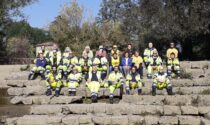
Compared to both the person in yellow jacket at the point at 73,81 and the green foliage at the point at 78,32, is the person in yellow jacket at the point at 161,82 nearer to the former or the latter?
the person in yellow jacket at the point at 73,81

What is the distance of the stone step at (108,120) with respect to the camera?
15.0 meters

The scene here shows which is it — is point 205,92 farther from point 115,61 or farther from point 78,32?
point 78,32

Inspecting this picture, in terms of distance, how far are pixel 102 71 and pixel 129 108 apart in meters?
3.98

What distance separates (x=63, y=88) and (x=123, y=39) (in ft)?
85.7

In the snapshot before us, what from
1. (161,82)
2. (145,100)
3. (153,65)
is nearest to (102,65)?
(153,65)

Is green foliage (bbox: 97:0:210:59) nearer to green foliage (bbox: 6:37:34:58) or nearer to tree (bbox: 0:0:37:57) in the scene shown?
tree (bbox: 0:0:37:57)

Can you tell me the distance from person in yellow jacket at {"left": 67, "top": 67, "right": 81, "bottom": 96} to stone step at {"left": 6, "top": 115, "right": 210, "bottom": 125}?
2412 mm

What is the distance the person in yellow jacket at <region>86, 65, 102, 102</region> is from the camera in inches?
688

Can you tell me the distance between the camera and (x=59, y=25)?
43094 mm

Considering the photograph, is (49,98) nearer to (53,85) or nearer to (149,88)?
(53,85)

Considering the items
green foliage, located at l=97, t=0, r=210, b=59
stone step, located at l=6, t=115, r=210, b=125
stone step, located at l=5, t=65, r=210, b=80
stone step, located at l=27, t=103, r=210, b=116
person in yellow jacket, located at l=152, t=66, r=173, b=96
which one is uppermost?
green foliage, located at l=97, t=0, r=210, b=59

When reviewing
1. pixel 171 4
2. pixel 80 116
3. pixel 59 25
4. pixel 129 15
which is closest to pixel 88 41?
pixel 59 25

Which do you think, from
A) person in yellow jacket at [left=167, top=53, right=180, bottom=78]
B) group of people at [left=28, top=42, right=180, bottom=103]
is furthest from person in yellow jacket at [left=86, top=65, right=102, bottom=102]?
person in yellow jacket at [left=167, top=53, right=180, bottom=78]

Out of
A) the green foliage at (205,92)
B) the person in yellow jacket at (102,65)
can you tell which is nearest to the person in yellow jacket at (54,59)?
the person in yellow jacket at (102,65)
